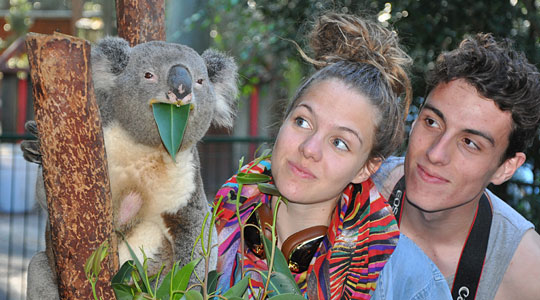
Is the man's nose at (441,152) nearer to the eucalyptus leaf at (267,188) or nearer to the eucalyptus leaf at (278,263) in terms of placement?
the eucalyptus leaf at (267,188)

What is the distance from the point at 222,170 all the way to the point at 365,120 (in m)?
5.20

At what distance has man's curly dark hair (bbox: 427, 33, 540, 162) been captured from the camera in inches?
78.2

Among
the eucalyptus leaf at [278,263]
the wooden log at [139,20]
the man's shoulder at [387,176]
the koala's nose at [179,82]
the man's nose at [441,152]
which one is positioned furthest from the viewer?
the man's shoulder at [387,176]

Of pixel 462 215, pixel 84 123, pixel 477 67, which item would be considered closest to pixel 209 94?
pixel 84 123

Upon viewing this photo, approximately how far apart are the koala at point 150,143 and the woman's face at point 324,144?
0.28 meters

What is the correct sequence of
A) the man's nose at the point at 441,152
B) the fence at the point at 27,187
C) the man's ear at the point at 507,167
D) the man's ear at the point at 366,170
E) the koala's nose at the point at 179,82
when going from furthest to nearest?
the fence at the point at 27,187, the man's ear at the point at 507,167, the man's nose at the point at 441,152, the man's ear at the point at 366,170, the koala's nose at the point at 179,82

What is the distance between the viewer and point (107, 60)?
62.0 inches

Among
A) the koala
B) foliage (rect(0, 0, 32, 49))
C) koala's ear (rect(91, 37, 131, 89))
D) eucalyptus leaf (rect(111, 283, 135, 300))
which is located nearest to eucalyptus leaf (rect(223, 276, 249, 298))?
eucalyptus leaf (rect(111, 283, 135, 300))

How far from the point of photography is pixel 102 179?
3.94ft

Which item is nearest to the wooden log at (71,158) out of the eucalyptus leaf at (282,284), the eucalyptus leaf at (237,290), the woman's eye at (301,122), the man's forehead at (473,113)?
the eucalyptus leaf at (237,290)

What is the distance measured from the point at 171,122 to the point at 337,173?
49cm

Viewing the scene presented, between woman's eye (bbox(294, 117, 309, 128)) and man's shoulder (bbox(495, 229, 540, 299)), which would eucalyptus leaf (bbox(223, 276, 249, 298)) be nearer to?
woman's eye (bbox(294, 117, 309, 128))

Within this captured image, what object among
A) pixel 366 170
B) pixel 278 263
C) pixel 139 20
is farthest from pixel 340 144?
pixel 139 20

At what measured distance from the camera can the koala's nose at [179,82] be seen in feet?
4.72
